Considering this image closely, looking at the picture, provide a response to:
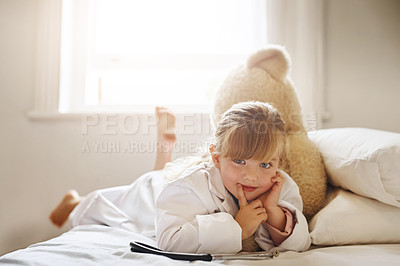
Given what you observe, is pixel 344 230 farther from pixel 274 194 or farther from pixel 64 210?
pixel 64 210

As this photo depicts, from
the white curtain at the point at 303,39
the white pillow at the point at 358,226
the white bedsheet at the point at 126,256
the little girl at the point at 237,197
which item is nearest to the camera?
the white bedsheet at the point at 126,256

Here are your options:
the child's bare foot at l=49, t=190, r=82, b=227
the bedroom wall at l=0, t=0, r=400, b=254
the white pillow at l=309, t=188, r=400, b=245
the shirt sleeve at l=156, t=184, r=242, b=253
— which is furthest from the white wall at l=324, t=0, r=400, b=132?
the child's bare foot at l=49, t=190, r=82, b=227

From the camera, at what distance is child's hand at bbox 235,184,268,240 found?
2.76ft

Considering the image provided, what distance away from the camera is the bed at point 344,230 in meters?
0.74

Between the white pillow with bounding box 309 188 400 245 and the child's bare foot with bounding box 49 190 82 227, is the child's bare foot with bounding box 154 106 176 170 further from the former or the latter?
the white pillow with bounding box 309 188 400 245

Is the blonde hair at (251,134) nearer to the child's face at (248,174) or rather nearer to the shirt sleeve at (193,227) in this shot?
the child's face at (248,174)

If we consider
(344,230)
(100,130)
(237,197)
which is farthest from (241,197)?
(100,130)

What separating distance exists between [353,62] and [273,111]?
1.08 metres

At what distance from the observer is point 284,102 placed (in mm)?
1132

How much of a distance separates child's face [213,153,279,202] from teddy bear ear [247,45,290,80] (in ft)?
1.29

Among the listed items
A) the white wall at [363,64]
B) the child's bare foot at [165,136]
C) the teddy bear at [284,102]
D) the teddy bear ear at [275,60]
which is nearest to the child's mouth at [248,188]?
the teddy bear at [284,102]

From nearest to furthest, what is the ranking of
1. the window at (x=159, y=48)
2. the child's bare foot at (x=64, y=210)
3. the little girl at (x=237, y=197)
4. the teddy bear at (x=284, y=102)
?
the little girl at (x=237, y=197) < the teddy bear at (x=284, y=102) < the child's bare foot at (x=64, y=210) < the window at (x=159, y=48)

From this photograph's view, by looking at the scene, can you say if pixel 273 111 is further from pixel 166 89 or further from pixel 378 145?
pixel 166 89

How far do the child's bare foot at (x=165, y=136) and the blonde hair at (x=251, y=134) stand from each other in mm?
717
